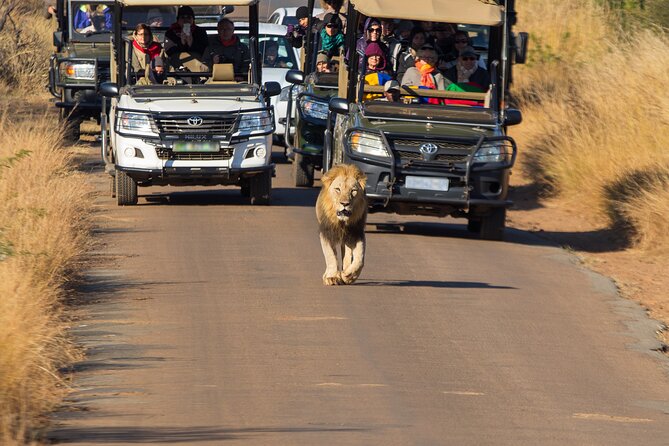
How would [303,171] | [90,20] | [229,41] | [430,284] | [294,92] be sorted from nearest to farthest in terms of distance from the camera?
[430,284], [229,41], [303,171], [294,92], [90,20]

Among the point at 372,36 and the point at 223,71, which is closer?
the point at 372,36

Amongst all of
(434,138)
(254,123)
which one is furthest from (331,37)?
(434,138)

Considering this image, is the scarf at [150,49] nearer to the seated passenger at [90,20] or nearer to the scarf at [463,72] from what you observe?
the scarf at [463,72]

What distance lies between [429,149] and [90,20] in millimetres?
10309

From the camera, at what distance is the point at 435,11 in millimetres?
15273

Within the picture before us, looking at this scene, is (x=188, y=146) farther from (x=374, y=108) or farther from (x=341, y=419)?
(x=341, y=419)

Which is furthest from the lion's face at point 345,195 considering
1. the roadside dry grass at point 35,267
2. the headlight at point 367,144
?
the headlight at point 367,144

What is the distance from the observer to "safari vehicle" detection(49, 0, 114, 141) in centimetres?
2269

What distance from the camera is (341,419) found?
25.6 feet

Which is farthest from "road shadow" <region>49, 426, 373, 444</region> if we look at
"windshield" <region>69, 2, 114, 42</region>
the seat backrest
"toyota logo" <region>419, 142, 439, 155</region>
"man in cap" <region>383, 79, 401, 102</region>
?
"windshield" <region>69, 2, 114, 42</region>

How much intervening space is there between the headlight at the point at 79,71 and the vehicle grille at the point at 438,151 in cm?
920

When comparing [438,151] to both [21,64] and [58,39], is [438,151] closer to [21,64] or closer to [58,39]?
[58,39]

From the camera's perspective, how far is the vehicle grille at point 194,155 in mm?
15883

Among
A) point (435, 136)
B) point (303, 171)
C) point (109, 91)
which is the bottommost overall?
point (303, 171)
